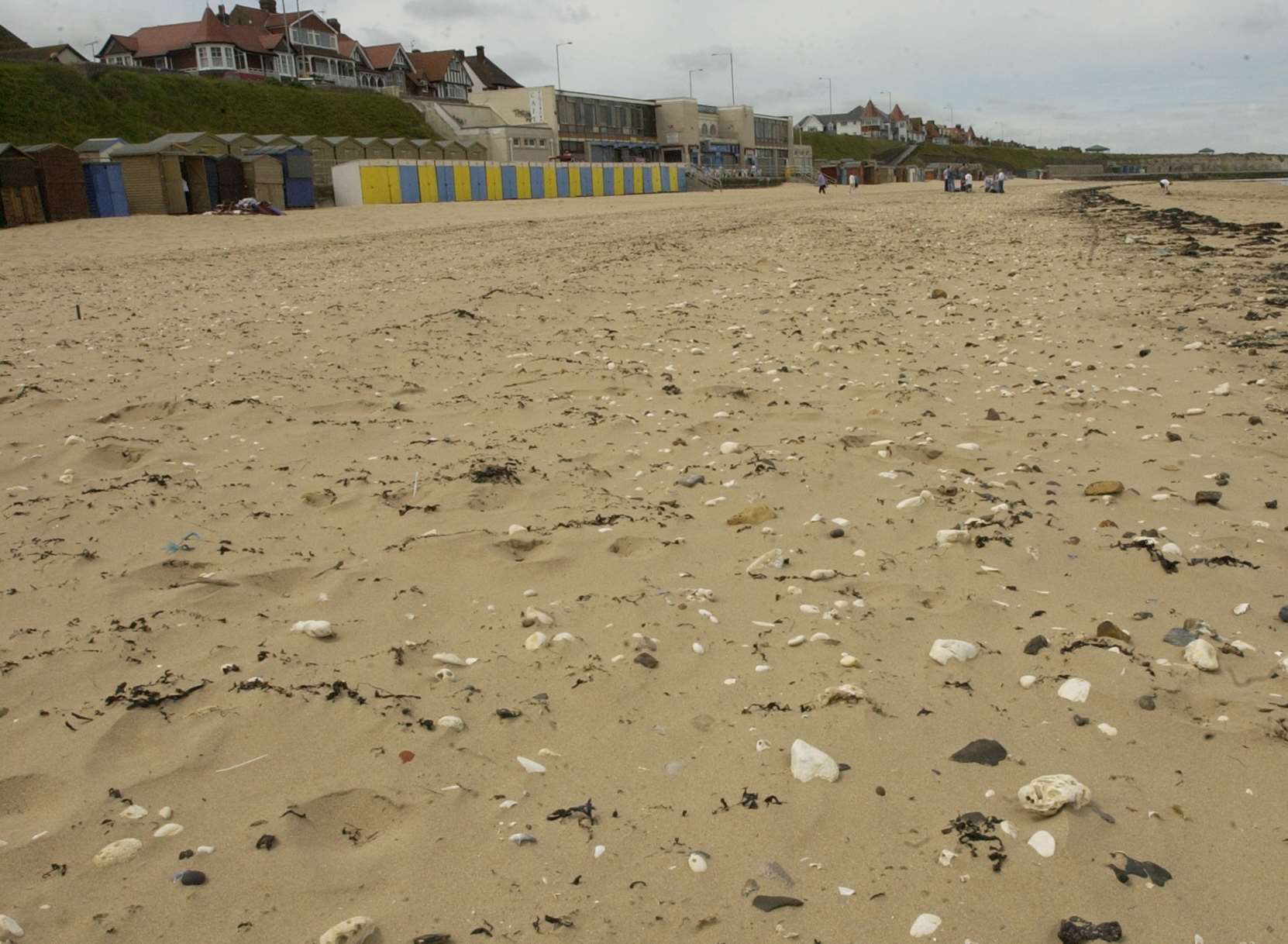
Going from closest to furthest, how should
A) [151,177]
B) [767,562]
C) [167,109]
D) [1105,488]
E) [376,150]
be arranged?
[767,562], [1105,488], [151,177], [376,150], [167,109]

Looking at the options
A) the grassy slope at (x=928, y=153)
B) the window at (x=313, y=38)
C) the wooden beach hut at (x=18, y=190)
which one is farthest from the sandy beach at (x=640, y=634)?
the grassy slope at (x=928, y=153)

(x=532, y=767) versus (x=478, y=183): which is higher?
(x=478, y=183)

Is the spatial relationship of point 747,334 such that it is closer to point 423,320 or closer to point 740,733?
point 423,320

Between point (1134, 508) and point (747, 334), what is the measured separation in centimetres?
543

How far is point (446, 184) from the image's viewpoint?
5062cm

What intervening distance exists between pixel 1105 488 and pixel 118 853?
523cm

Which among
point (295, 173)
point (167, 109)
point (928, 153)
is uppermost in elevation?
point (167, 109)

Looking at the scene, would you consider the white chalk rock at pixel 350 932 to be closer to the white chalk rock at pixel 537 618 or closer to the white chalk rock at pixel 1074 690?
the white chalk rock at pixel 537 618

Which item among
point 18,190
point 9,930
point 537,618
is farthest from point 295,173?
point 9,930

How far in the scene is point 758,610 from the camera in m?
4.45

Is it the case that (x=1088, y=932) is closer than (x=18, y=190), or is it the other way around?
(x=1088, y=932)

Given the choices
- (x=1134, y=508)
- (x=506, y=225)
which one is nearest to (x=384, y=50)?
(x=506, y=225)

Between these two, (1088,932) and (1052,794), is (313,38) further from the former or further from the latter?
(1088,932)

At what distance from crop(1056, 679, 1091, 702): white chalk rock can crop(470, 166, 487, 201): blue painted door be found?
51692mm
